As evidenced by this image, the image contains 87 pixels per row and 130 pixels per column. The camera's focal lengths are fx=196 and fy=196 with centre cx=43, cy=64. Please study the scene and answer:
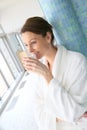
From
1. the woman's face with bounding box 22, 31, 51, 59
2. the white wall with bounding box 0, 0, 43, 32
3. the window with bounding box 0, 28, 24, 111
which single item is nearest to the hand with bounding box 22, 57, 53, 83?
the woman's face with bounding box 22, 31, 51, 59

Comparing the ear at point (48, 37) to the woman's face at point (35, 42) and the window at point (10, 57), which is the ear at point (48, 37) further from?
the window at point (10, 57)

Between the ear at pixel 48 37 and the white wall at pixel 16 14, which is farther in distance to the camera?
the white wall at pixel 16 14

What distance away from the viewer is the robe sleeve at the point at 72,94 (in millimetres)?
1085

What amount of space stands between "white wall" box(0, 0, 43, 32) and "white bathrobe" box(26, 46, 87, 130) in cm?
552

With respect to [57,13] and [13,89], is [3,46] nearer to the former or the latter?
[13,89]

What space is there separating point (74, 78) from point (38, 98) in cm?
35

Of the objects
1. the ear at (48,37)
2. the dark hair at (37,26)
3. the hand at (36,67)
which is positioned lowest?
the hand at (36,67)

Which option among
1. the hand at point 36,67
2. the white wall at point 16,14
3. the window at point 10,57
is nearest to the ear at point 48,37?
the hand at point 36,67

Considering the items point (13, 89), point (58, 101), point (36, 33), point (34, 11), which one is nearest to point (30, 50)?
point (36, 33)

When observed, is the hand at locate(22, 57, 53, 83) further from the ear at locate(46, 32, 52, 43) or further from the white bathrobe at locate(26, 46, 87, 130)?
the ear at locate(46, 32, 52, 43)

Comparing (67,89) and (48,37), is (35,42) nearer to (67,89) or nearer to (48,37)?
(48,37)

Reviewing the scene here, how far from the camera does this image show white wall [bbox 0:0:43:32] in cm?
652

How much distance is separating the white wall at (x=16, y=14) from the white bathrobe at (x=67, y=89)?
18.1 ft

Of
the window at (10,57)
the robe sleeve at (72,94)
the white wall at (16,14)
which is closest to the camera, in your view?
the robe sleeve at (72,94)
